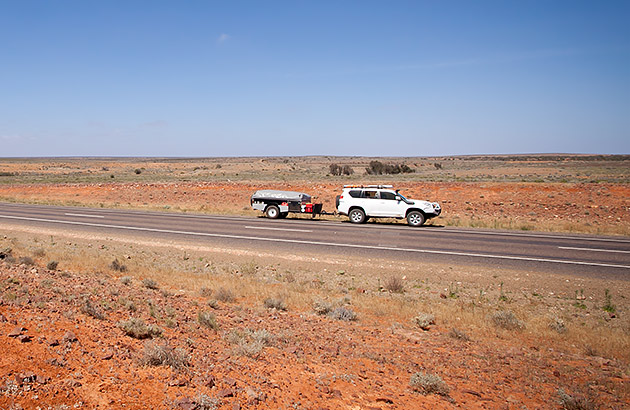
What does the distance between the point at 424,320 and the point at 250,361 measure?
4.27 metres

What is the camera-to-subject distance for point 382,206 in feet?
82.0

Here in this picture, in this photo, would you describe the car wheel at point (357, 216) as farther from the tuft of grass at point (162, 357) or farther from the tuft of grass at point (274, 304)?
the tuft of grass at point (162, 357)

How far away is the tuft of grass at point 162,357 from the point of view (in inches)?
230

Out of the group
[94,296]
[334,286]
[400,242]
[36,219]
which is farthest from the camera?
[36,219]

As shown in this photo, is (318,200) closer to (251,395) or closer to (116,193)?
(116,193)

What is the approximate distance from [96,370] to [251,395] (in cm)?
200

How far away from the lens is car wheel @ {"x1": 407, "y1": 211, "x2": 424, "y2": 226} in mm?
24344

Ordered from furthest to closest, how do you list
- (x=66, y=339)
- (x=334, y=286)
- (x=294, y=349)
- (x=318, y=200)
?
(x=318, y=200) → (x=334, y=286) → (x=294, y=349) → (x=66, y=339)

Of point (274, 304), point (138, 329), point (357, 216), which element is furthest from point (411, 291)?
point (357, 216)

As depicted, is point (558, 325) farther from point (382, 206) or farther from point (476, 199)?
point (476, 199)

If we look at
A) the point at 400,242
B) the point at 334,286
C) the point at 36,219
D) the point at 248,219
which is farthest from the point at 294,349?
the point at 36,219

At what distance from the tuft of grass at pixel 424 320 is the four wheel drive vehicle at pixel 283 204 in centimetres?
1712

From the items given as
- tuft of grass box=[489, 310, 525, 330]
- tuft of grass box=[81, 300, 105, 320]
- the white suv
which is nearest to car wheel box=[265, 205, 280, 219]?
the white suv

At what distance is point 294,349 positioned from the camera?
284 inches
